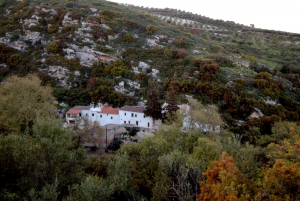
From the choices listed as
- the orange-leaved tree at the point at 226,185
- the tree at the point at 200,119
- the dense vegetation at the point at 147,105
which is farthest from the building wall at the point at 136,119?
the orange-leaved tree at the point at 226,185

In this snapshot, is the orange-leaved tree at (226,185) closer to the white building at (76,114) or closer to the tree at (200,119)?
the tree at (200,119)

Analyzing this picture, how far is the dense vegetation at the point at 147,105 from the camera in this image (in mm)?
12195

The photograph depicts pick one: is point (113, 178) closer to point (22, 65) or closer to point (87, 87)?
point (87, 87)

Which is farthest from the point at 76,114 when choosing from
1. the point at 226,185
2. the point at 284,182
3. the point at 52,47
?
the point at 284,182

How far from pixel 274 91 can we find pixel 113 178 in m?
39.2

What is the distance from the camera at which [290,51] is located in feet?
239

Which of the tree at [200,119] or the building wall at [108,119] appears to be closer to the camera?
the tree at [200,119]

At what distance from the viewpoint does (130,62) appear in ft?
168

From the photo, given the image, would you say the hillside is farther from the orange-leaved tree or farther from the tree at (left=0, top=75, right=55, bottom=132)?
the orange-leaved tree

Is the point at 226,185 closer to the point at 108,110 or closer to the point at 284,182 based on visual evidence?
the point at 284,182

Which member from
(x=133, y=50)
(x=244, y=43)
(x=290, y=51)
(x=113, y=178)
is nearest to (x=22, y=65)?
(x=133, y=50)

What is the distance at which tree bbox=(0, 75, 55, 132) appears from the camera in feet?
79.2

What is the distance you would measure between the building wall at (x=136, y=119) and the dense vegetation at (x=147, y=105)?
2.55 m

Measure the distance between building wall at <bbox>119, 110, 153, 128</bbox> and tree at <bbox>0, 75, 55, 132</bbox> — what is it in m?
12.0
